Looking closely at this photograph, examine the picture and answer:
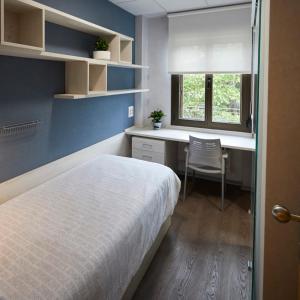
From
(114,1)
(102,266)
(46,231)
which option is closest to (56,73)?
(114,1)

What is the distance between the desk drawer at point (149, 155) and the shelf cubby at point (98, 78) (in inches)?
47.8

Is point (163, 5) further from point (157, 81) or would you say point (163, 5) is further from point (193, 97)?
point (193, 97)

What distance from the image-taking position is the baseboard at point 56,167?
2172mm

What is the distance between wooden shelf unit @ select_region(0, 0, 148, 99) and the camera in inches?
72.2

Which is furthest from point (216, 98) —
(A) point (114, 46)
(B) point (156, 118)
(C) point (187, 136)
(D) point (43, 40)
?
(D) point (43, 40)

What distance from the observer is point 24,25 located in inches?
79.4

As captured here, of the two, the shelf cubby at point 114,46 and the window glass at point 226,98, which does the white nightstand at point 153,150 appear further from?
the shelf cubby at point 114,46

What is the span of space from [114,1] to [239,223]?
9.49 ft

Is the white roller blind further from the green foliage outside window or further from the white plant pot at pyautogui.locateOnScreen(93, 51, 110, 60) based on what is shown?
the white plant pot at pyautogui.locateOnScreen(93, 51, 110, 60)

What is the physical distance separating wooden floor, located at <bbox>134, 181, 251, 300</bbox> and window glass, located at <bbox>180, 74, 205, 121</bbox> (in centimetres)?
133

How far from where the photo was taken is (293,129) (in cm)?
89

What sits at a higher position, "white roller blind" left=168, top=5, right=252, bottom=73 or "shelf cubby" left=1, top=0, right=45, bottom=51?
"white roller blind" left=168, top=5, right=252, bottom=73

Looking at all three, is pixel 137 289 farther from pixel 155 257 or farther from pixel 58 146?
pixel 58 146

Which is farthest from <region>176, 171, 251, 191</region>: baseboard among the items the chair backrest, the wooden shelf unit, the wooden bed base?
the wooden shelf unit
